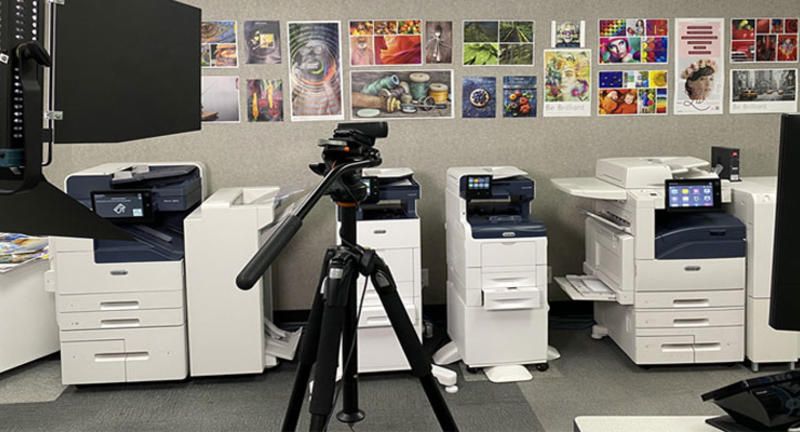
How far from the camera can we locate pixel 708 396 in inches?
55.2

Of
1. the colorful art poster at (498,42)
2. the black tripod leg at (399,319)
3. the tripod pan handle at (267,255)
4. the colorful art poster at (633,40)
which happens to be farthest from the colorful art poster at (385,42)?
the tripod pan handle at (267,255)

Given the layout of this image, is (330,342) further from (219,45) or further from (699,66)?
(699,66)

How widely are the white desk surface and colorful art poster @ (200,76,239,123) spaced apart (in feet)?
10.8

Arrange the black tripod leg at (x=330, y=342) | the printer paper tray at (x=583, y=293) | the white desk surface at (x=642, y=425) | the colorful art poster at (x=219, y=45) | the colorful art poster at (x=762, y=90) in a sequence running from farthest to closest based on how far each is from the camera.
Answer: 1. the colorful art poster at (x=762, y=90)
2. the colorful art poster at (x=219, y=45)
3. the printer paper tray at (x=583, y=293)
4. the black tripod leg at (x=330, y=342)
5. the white desk surface at (x=642, y=425)

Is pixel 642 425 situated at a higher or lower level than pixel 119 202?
lower

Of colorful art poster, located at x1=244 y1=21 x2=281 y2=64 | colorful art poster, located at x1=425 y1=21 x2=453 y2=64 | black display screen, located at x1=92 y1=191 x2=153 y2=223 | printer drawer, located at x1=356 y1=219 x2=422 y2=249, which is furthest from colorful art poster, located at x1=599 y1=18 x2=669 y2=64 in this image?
black display screen, located at x1=92 y1=191 x2=153 y2=223

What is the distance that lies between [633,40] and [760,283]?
1.53m

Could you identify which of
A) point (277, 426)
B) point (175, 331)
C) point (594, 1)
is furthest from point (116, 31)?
point (594, 1)

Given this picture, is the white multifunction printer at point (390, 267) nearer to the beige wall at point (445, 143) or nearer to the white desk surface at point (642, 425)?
the beige wall at point (445, 143)

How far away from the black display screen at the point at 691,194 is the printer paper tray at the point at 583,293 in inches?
19.9

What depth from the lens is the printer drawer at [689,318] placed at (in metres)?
3.70

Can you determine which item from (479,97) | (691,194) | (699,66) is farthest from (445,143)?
(699,66)

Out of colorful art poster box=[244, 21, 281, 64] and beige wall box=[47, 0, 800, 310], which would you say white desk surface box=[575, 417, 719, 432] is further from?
colorful art poster box=[244, 21, 281, 64]

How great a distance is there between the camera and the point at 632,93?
4480 mm
